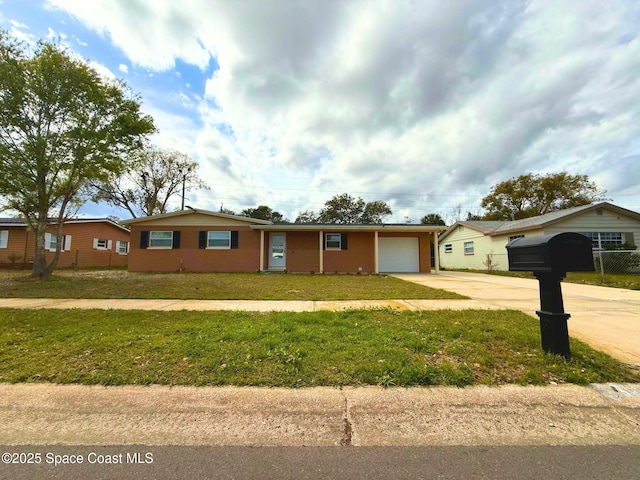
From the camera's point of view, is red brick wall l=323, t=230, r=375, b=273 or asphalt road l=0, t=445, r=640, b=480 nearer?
asphalt road l=0, t=445, r=640, b=480

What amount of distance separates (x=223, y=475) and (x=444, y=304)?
590 centimetres

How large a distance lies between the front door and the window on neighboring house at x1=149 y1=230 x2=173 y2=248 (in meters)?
5.41

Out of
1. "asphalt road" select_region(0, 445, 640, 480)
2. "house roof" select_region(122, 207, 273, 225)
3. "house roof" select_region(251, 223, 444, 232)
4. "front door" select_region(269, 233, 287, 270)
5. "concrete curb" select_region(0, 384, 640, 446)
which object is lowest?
"asphalt road" select_region(0, 445, 640, 480)

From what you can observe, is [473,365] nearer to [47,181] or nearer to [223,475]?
[223,475]

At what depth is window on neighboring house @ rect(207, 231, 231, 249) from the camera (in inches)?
634

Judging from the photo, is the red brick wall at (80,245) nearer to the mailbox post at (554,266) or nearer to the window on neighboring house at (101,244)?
the window on neighboring house at (101,244)

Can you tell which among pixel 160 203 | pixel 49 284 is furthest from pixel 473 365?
pixel 160 203

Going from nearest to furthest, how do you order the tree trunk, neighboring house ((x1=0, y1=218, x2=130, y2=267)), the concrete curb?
the concrete curb < the tree trunk < neighboring house ((x1=0, y1=218, x2=130, y2=267))

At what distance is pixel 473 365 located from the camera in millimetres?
3293

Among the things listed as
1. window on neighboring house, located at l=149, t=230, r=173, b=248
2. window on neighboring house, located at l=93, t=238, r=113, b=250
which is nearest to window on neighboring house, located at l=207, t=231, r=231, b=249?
window on neighboring house, located at l=149, t=230, r=173, b=248

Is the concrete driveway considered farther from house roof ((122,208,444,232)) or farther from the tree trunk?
the tree trunk

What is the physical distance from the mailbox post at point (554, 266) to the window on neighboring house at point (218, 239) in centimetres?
1454

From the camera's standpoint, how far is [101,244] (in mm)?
23219

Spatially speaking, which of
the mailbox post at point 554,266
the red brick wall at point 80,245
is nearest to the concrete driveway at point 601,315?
the mailbox post at point 554,266
